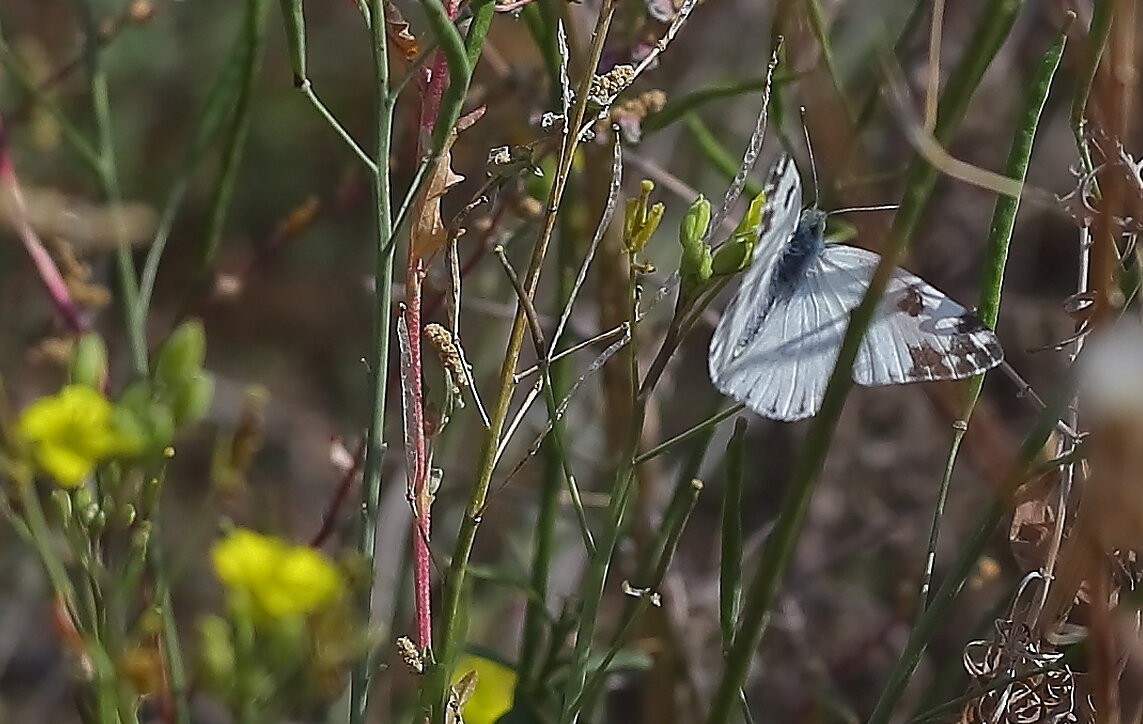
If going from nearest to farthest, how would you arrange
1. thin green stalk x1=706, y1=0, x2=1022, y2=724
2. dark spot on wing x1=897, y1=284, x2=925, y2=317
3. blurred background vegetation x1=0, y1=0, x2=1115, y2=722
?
thin green stalk x1=706, y1=0, x2=1022, y2=724 < dark spot on wing x1=897, y1=284, x2=925, y2=317 < blurred background vegetation x1=0, y1=0, x2=1115, y2=722

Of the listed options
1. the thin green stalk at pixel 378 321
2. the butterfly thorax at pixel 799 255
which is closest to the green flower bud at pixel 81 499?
the thin green stalk at pixel 378 321

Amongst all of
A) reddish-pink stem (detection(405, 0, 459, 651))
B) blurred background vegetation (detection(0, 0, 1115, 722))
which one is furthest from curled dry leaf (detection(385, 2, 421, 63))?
blurred background vegetation (detection(0, 0, 1115, 722))

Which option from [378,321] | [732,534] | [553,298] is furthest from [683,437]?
[553,298]

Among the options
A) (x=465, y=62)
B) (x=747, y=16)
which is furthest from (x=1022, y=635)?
(x=747, y=16)

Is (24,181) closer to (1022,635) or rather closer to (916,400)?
(916,400)

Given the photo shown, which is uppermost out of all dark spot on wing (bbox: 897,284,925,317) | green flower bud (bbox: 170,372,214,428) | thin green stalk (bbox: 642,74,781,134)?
thin green stalk (bbox: 642,74,781,134)

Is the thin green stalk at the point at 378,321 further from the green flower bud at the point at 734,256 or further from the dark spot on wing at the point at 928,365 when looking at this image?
the dark spot on wing at the point at 928,365

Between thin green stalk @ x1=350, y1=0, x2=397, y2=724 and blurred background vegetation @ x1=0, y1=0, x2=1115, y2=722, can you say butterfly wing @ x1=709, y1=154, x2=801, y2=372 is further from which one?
thin green stalk @ x1=350, y1=0, x2=397, y2=724
